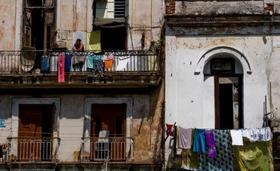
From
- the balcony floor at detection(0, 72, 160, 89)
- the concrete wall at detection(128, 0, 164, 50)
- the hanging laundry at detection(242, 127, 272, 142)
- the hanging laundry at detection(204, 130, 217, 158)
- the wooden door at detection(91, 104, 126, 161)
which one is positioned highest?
the concrete wall at detection(128, 0, 164, 50)

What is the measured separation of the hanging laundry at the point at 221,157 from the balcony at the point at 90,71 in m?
3.06

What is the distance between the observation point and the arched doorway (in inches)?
947

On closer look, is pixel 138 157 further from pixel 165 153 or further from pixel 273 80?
pixel 273 80

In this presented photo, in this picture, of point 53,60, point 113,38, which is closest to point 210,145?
point 113,38

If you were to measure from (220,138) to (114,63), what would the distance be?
186 inches

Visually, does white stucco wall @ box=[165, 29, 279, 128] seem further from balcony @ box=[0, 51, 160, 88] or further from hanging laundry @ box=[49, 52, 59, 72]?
hanging laundry @ box=[49, 52, 59, 72]

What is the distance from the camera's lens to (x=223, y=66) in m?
24.5

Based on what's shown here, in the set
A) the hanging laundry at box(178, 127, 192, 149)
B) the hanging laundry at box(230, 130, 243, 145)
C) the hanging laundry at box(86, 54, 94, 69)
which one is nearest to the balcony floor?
the hanging laundry at box(86, 54, 94, 69)

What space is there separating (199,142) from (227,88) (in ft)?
8.81

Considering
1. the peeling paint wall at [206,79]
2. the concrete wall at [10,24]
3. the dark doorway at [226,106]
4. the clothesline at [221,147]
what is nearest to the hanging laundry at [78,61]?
the concrete wall at [10,24]

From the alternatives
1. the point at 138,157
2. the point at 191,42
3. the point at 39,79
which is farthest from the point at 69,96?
the point at 191,42

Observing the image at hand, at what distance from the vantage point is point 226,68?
2450cm

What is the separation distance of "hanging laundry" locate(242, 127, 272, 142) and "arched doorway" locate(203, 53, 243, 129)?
1219mm

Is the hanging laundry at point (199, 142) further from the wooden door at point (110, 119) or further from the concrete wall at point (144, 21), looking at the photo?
the concrete wall at point (144, 21)
